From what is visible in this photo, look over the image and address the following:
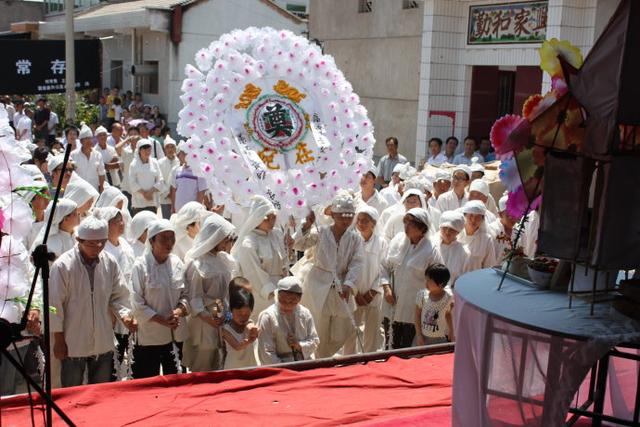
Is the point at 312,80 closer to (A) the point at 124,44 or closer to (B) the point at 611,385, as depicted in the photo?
(B) the point at 611,385

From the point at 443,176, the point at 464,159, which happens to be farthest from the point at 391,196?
the point at 464,159

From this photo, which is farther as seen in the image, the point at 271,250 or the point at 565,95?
the point at 271,250

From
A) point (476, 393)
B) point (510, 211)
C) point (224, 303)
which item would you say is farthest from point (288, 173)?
point (476, 393)

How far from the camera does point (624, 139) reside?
2.68 m

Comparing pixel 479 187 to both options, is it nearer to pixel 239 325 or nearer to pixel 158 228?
pixel 239 325

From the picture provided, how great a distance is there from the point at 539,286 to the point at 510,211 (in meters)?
0.36

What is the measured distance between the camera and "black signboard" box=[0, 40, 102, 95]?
9461mm

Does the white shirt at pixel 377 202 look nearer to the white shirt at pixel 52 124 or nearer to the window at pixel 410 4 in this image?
the window at pixel 410 4

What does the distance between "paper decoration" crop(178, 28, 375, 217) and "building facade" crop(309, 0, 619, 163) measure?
4691 mm

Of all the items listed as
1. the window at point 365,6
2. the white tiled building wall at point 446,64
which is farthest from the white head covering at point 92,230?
the window at point 365,6

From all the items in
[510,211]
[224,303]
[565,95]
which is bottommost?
[224,303]

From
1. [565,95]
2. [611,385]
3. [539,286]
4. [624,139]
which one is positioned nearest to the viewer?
[624,139]

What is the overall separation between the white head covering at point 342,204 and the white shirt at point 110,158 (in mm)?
5113

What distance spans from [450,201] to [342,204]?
1.92 meters
